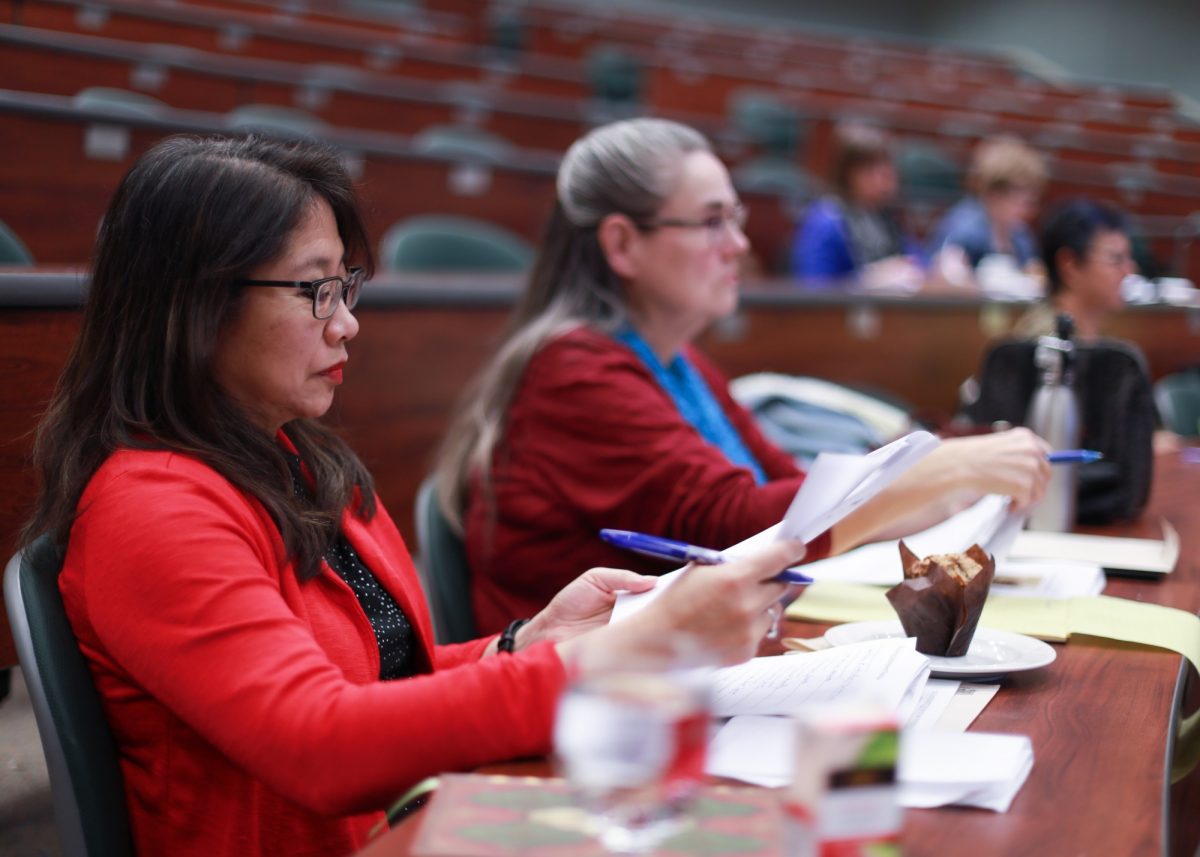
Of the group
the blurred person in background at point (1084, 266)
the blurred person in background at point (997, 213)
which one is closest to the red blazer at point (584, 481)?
the blurred person in background at point (1084, 266)

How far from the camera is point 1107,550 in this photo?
166cm

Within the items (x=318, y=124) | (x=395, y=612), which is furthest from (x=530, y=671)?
(x=318, y=124)

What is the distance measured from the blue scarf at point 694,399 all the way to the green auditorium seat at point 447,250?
4.56 feet

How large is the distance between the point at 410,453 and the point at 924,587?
1458mm

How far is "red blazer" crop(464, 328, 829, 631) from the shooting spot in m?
1.58

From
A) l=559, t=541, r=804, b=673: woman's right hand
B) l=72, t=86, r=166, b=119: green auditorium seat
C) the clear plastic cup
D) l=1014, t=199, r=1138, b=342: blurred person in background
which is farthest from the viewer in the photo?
l=72, t=86, r=166, b=119: green auditorium seat

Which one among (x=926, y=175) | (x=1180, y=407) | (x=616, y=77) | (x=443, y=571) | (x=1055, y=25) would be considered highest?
(x=1055, y=25)

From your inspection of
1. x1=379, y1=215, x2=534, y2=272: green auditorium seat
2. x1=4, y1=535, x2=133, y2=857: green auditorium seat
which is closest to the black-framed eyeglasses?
x1=4, y1=535, x2=133, y2=857: green auditorium seat

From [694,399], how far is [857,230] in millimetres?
3516

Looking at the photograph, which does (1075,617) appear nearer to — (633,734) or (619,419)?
(619,419)

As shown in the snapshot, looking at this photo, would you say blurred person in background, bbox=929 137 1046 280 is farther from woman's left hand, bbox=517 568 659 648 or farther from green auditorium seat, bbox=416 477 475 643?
woman's left hand, bbox=517 568 659 648

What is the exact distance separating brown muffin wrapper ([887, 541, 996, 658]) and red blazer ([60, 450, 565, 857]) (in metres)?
0.38

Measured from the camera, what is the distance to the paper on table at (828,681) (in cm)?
99

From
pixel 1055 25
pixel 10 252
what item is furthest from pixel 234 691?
pixel 1055 25
